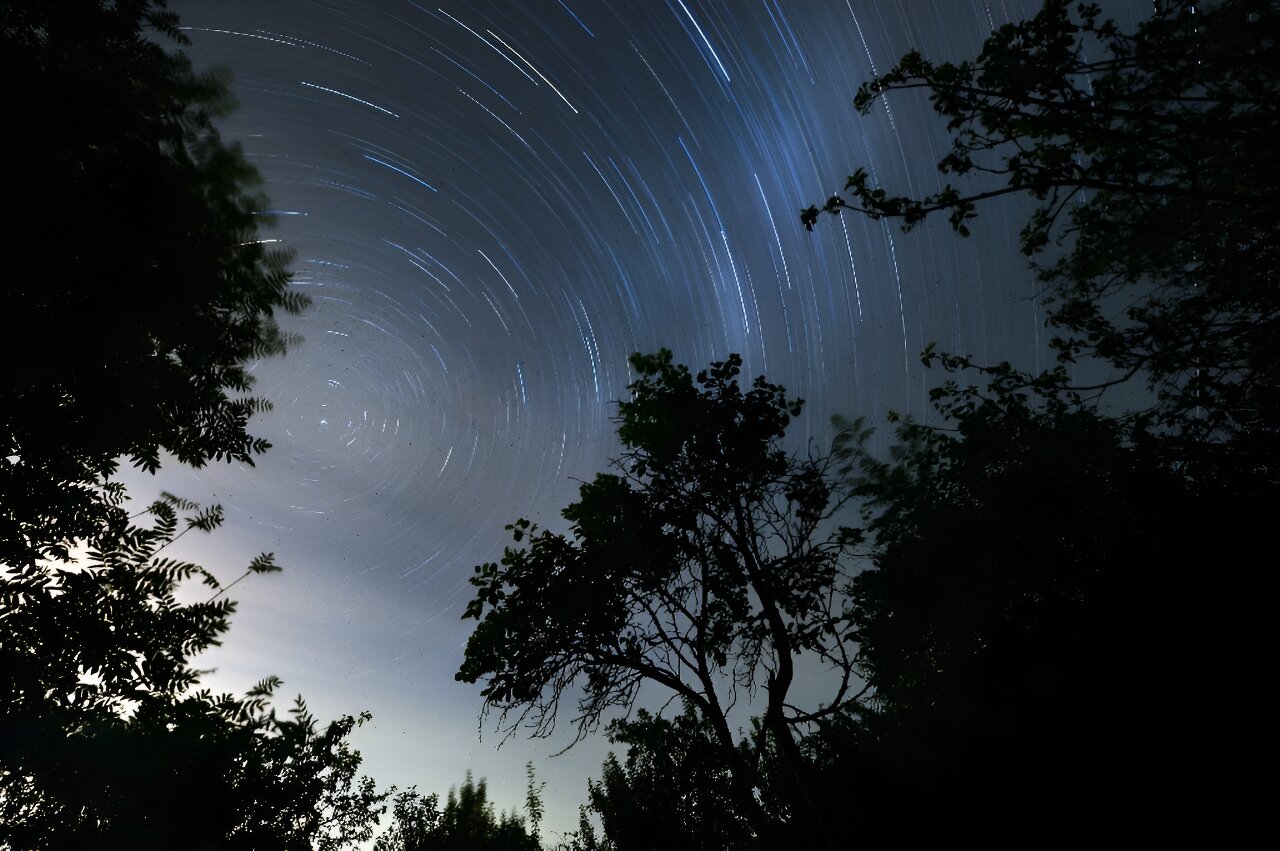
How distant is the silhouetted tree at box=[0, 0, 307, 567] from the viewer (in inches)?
75.0

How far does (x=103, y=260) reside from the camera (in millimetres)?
2094

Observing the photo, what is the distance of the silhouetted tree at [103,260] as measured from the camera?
6.25ft

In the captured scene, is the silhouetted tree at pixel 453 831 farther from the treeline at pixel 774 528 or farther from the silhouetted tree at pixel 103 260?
the silhouetted tree at pixel 103 260

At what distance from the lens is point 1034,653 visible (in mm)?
12125

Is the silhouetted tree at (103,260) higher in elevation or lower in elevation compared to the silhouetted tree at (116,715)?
higher

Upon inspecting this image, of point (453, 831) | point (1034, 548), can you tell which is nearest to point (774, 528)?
point (1034, 548)

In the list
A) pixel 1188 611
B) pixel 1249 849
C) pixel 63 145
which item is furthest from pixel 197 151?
pixel 1188 611

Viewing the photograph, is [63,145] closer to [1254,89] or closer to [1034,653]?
[1254,89]

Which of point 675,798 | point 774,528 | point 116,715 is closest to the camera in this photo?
point 116,715

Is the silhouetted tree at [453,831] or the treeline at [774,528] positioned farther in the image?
the silhouetted tree at [453,831]

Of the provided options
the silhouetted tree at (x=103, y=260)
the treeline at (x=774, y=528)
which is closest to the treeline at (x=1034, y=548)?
the treeline at (x=774, y=528)

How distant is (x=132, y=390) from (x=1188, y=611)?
16.2m

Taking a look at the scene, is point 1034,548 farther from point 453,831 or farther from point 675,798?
point 453,831

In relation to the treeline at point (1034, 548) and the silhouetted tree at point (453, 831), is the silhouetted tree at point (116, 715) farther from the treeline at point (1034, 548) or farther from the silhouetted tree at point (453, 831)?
the silhouetted tree at point (453, 831)
